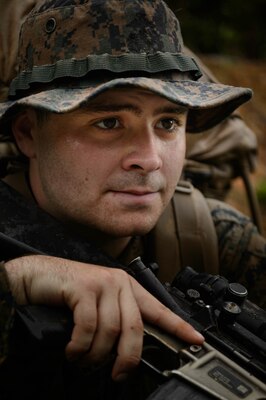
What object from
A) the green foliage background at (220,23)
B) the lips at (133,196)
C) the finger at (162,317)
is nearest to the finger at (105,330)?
the finger at (162,317)

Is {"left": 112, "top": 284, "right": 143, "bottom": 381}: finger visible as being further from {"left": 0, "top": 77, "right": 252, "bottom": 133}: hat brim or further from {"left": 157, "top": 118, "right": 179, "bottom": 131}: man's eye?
{"left": 157, "top": 118, "right": 179, "bottom": 131}: man's eye

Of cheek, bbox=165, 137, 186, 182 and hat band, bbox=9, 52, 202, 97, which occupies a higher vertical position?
hat band, bbox=9, 52, 202, 97

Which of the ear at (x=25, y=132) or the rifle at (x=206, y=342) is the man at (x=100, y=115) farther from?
the rifle at (x=206, y=342)

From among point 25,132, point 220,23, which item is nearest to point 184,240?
point 25,132

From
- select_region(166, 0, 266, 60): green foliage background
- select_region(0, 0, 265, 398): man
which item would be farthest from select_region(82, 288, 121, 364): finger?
select_region(166, 0, 266, 60): green foliage background

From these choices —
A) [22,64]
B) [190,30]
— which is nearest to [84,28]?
[22,64]

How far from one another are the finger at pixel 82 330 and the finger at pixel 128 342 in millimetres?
96

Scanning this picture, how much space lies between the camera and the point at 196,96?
2301 millimetres

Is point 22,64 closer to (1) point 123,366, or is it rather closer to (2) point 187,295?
(2) point 187,295

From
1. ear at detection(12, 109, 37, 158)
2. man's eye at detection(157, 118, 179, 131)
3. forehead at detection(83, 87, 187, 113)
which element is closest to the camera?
forehead at detection(83, 87, 187, 113)

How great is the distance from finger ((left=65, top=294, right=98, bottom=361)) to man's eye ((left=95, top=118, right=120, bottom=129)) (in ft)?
2.77

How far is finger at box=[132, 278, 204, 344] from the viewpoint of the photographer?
1.74 meters

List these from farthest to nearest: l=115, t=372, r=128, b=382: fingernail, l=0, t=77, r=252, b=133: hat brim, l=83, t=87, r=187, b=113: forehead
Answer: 1. l=83, t=87, r=187, b=113: forehead
2. l=0, t=77, r=252, b=133: hat brim
3. l=115, t=372, r=128, b=382: fingernail

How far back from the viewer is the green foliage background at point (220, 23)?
10914 mm
